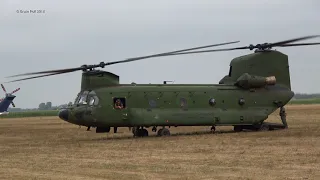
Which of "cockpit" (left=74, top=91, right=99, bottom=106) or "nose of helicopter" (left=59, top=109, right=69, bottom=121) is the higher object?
"cockpit" (left=74, top=91, right=99, bottom=106)

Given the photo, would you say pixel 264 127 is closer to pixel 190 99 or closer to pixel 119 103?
pixel 190 99

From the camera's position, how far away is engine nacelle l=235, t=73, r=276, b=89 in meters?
28.3

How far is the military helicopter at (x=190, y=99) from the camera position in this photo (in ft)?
83.4

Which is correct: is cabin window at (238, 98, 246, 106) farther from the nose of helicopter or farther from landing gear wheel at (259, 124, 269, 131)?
the nose of helicopter

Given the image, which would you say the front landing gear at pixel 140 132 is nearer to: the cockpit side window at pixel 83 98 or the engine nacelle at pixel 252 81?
the cockpit side window at pixel 83 98

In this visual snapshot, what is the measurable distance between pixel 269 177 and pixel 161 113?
14877 millimetres

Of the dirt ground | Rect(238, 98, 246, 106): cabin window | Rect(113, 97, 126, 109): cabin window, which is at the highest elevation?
A: Rect(238, 98, 246, 106): cabin window

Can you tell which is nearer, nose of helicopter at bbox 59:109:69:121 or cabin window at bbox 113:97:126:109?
nose of helicopter at bbox 59:109:69:121

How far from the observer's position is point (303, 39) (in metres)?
25.1

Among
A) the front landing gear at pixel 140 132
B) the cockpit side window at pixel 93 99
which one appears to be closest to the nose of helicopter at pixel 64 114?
the cockpit side window at pixel 93 99

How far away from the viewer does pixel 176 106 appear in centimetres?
2672

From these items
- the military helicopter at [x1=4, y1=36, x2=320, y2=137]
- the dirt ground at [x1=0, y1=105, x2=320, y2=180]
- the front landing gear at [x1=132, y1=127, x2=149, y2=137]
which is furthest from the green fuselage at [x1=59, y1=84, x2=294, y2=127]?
the dirt ground at [x1=0, y1=105, x2=320, y2=180]

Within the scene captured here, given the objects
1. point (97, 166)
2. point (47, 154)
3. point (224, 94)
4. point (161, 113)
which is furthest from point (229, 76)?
point (97, 166)

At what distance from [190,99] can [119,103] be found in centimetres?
401
